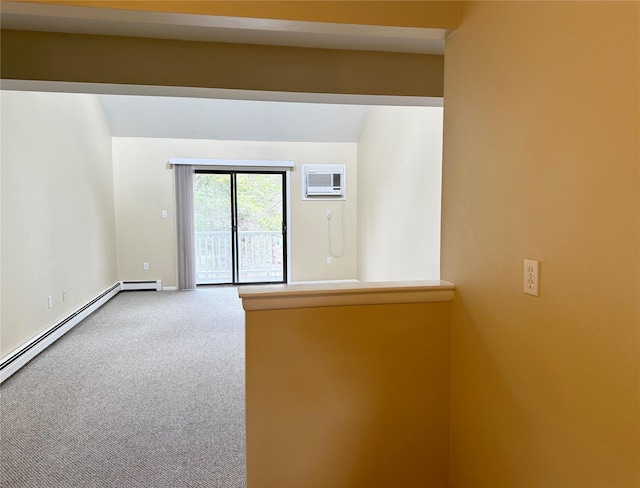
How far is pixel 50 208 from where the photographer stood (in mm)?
3820

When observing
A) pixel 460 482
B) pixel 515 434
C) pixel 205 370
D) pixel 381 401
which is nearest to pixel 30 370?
pixel 205 370

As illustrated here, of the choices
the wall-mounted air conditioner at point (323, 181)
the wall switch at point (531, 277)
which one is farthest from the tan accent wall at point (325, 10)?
the wall-mounted air conditioner at point (323, 181)

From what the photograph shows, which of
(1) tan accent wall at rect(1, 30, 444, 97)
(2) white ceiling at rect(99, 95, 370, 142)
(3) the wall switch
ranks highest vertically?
(2) white ceiling at rect(99, 95, 370, 142)

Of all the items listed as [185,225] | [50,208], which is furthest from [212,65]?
[185,225]

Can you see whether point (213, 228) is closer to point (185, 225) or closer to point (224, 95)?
point (185, 225)

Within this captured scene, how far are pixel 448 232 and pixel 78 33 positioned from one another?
7.88 ft

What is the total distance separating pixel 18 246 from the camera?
10.4 feet

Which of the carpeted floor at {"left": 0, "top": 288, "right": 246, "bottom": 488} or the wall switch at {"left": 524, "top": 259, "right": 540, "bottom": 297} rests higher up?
the wall switch at {"left": 524, "top": 259, "right": 540, "bottom": 297}

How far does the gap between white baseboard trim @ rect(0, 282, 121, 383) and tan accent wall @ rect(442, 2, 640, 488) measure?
3222 millimetres

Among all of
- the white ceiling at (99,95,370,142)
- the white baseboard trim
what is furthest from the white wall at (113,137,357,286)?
the white baseboard trim

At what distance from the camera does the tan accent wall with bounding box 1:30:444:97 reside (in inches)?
90.0

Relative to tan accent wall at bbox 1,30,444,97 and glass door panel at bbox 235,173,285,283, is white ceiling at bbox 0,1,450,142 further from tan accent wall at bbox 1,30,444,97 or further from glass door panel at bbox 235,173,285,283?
glass door panel at bbox 235,173,285,283

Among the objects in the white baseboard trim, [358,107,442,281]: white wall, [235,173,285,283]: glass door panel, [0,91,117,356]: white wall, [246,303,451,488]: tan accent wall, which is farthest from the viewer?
[235,173,285,283]: glass door panel

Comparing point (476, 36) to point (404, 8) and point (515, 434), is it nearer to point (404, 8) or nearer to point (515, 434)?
point (404, 8)
